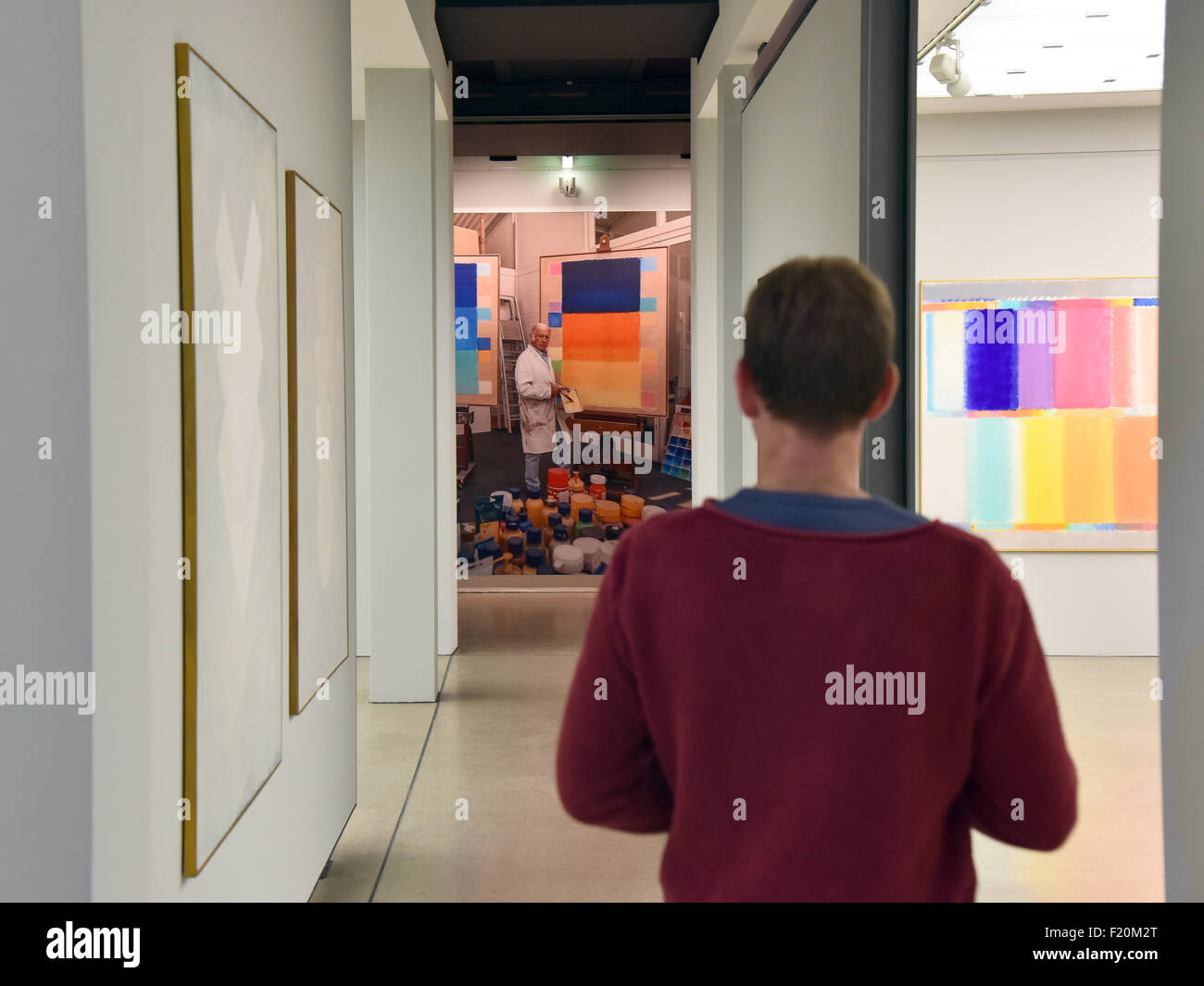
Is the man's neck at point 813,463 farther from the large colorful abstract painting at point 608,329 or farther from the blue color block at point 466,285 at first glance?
the blue color block at point 466,285

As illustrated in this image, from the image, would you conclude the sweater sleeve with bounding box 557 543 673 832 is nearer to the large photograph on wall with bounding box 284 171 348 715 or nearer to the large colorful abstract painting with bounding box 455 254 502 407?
the large photograph on wall with bounding box 284 171 348 715

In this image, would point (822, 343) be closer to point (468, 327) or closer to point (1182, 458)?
point (1182, 458)

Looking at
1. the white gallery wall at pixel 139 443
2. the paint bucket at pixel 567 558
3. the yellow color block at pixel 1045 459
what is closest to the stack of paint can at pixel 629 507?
the paint bucket at pixel 567 558

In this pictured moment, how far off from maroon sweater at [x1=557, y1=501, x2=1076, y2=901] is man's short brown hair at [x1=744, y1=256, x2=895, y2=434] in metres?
0.13

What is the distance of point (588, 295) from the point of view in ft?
28.9

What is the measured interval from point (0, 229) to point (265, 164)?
112cm

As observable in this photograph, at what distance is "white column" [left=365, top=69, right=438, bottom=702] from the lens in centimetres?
537

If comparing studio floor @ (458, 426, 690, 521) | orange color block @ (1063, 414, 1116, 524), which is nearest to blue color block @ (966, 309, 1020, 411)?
orange color block @ (1063, 414, 1116, 524)

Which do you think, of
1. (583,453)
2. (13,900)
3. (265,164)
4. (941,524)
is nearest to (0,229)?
(13,900)

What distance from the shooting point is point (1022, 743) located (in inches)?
36.9

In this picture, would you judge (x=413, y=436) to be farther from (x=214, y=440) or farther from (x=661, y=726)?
(x=661, y=726)

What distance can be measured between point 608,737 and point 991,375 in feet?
18.7

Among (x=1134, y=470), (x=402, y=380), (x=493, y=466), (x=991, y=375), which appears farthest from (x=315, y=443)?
(x=493, y=466)

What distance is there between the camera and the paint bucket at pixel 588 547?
28.7 feet
